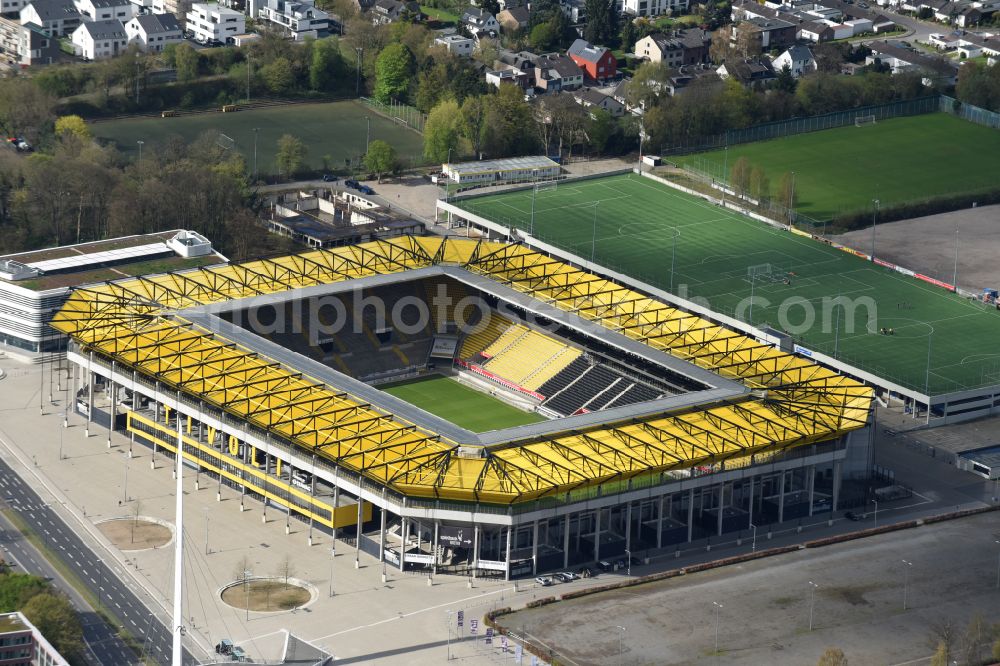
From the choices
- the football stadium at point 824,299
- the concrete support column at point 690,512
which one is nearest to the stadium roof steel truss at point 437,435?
the concrete support column at point 690,512

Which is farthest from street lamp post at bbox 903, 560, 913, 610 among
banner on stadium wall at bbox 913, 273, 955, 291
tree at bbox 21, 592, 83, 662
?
banner on stadium wall at bbox 913, 273, 955, 291

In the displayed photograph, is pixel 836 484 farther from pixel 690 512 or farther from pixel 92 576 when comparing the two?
pixel 92 576

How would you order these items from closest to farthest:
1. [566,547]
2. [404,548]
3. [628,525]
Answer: [404,548], [566,547], [628,525]

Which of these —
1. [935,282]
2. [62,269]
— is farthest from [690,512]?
[62,269]

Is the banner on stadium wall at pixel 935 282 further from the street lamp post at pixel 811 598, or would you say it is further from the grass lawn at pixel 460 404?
the street lamp post at pixel 811 598

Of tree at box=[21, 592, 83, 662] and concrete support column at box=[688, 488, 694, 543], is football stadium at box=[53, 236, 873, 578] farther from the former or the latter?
tree at box=[21, 592, 83, 662]
